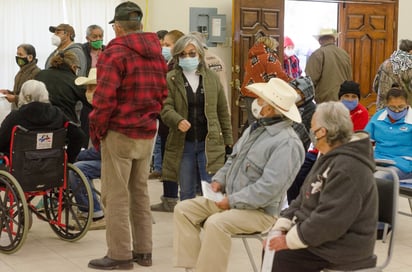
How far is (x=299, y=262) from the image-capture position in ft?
9.78

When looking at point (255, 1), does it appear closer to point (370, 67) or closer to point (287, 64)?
point (287, 64)

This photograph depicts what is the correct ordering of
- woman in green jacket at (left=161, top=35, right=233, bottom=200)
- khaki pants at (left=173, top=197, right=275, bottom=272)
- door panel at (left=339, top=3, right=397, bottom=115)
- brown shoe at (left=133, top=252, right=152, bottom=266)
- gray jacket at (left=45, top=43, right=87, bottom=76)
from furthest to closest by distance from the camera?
door panel at (left=339, top=3, right=397, bottom=115)
gray jacket at (left=45, top=43, right=87, bottom=76)
woman in green jacket at (left=161, top=35, right=233, bottom=200)
brown shoe at (left=133, top=252, right=152, bottom=266)
khaki pants at (left=173, top=197, right=275, bottom=272)

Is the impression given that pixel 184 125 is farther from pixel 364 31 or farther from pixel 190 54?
pixel 364 31

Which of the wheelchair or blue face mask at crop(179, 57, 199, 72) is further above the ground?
blue face mask at crop(179, 57, 199, 72)

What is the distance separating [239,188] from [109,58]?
39.8 inches

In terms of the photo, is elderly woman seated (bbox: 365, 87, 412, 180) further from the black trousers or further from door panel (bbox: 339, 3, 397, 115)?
door panel (bbox: 339, 3, 397, 115)

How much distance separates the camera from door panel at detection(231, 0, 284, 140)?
8359mm

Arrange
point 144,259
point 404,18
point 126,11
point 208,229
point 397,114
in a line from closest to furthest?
1. point 208,229
2. point 126,11
3. point 144,259
4. point 397,114
5. point 404,18

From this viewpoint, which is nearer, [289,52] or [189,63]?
[189,63]

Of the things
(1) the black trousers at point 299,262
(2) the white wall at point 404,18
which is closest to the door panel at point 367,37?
(2) the white wall at point 404,18

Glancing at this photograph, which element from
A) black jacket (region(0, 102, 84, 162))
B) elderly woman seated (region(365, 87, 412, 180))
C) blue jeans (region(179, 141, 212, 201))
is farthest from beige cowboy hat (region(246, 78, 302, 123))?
elderly woman seated (region(365, 87, 412, 180))

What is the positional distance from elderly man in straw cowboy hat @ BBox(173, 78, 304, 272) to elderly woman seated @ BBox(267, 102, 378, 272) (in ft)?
1.32

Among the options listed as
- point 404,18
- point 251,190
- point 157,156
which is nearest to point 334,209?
point 251,190

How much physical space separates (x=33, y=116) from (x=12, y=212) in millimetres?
603
